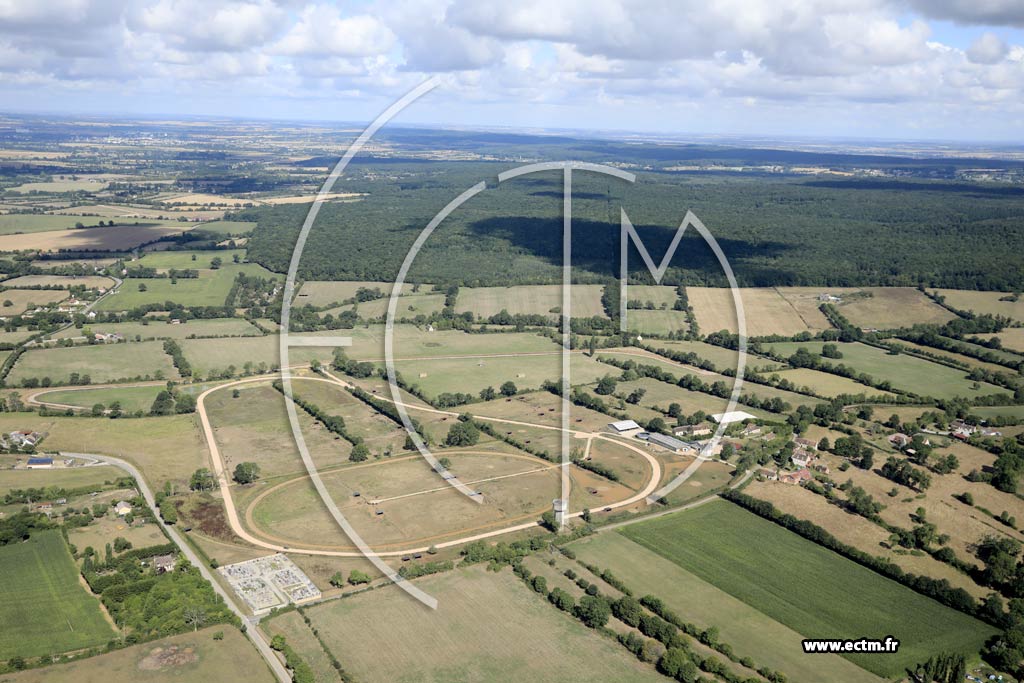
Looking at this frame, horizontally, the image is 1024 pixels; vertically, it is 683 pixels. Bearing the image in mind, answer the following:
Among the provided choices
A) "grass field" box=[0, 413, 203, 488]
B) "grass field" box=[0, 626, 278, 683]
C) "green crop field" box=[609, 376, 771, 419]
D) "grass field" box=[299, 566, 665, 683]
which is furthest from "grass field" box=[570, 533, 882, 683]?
"grass field" box=[0, 413, 203, 488]

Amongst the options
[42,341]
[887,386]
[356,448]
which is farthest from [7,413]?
[887,386]

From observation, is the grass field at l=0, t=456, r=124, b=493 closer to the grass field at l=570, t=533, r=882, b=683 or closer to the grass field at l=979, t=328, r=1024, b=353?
the grass field at l=570, t=533, r=882, b=683

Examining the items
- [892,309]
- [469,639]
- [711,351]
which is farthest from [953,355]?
[469,639]

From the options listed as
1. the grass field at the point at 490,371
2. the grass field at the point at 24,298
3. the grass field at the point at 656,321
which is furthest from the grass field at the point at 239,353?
the grass field at the point at 656,321

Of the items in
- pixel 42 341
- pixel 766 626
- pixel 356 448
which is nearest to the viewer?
pixel 766 626

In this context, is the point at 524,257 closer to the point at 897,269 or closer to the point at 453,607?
the point at 897,269

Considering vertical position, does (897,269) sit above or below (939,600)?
above

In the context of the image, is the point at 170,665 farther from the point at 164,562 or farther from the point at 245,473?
the point at 245,473
